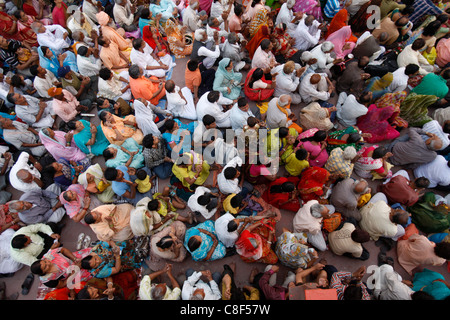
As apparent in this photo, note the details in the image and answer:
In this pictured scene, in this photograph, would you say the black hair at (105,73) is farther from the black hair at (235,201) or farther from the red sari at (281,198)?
the red sari at (281,198)

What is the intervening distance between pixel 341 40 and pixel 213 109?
12.5 feet

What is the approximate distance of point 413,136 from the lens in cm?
496

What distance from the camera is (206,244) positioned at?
402 centimetres

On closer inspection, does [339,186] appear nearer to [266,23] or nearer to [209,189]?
[209,189]

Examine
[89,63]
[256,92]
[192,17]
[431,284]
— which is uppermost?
[192,17]

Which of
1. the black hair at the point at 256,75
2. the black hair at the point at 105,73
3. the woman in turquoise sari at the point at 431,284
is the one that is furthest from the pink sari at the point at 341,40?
the black hair at the point at 105,73

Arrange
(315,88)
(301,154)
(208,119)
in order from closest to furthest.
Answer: (301,154), (208,119), (315,88)

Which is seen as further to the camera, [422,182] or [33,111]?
[33,111]

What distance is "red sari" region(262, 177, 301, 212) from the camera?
14.8ft

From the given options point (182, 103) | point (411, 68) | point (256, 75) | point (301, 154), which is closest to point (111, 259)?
point (182, 103)

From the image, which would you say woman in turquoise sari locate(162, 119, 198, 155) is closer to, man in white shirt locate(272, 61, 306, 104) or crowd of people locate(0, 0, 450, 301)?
crowd of people locate(0, 0, 450, 301)

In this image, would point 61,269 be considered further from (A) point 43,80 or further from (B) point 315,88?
(B) point 315,88

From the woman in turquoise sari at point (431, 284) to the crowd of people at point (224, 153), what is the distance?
2 centimetres

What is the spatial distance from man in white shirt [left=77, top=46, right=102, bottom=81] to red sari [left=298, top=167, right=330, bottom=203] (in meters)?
5.65
